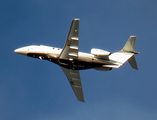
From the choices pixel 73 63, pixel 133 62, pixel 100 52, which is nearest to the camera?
pixel 100 52

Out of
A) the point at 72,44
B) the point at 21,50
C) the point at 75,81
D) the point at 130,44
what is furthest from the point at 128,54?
the point at 21,50

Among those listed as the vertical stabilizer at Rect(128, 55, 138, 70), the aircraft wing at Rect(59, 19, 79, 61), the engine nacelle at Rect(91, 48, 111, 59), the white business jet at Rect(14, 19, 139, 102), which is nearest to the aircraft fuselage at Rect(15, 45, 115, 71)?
the white business jet at Rect(14, 19, 139, 102)

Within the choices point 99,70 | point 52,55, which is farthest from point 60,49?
point 99,70

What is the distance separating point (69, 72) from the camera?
191 ft

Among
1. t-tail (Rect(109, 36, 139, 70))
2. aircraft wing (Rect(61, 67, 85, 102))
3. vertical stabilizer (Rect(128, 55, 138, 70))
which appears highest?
t-tail (Rect(109, 36, 139, 70))

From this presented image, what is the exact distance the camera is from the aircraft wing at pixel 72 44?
161 ft

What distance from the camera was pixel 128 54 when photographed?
58.2 m

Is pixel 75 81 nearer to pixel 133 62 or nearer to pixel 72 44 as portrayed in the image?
pixel 72 44

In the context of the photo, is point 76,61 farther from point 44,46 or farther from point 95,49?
point 44,46

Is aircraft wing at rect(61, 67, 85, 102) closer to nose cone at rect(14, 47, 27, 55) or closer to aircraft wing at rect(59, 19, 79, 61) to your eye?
aircraft wing at rect(59, 19, 79, 61)

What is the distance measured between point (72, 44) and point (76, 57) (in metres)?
3.89

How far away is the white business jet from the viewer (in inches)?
2079

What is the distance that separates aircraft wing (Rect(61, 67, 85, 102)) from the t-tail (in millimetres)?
9919

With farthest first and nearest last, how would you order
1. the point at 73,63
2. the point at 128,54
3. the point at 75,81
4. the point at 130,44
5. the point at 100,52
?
the point at 130,44 < the point at 75,81 < the point at 128,54 < the point at 73,63 < the point at 100,52
